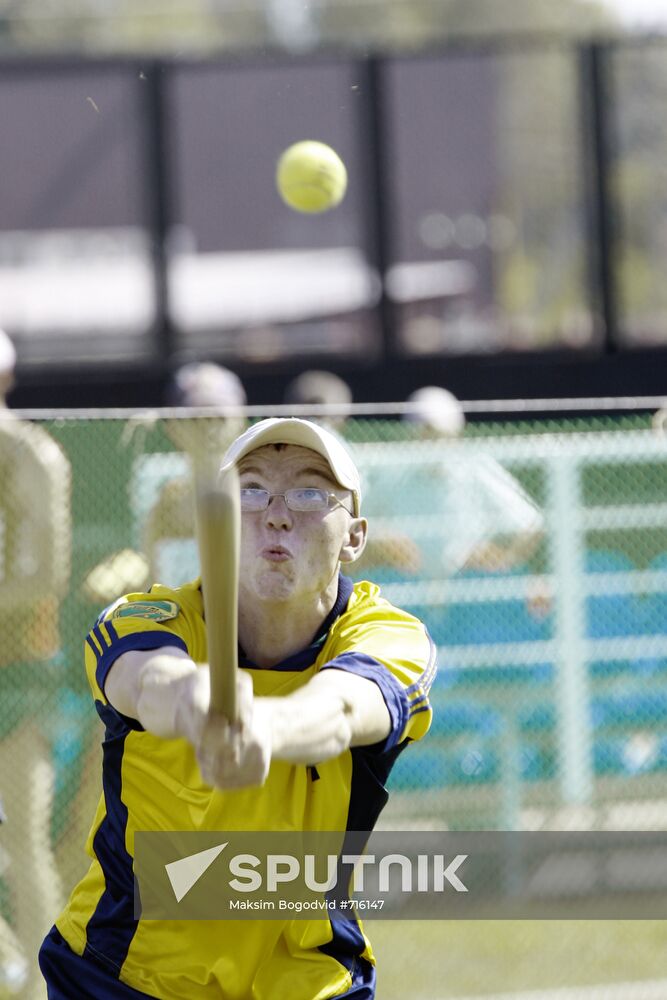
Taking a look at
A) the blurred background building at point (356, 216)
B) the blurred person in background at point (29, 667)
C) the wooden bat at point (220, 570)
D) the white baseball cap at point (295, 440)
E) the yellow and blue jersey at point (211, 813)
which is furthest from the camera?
the blurred background building at point (356, 216)

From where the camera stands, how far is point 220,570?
6.36ft

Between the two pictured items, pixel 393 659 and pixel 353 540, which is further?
pixel 353 540

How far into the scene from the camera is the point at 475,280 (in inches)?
377

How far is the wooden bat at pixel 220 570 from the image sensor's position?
1.86m

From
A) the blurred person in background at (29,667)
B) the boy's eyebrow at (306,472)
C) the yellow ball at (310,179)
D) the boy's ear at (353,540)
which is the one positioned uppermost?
the yellow ball at (310,179)

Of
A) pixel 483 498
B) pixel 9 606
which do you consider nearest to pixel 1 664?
pixel 9 606

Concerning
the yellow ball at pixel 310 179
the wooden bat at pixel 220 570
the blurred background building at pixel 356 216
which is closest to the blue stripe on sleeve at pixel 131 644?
the wooden bat at pixel 220 570

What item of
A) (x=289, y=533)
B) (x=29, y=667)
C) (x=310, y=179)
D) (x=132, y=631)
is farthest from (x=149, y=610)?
(x=310, y=179)

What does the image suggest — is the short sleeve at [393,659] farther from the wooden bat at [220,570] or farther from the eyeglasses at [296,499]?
the wooden bat at [220,570]

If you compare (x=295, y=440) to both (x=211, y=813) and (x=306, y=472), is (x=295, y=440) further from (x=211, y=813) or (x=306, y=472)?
(x=211, y=813)

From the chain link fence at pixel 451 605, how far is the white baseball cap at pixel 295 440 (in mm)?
1951

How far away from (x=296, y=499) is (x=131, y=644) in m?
0.46

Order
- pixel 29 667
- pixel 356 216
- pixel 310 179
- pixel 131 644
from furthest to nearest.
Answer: pixel 356 216 → pixel 310 179 → pixel 29 667 → pixel 131 644

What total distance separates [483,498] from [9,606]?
1.77 meters
